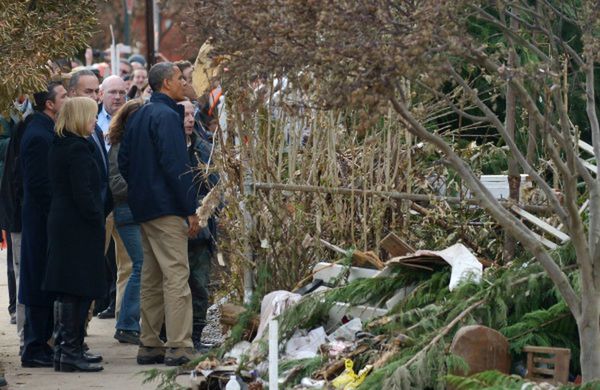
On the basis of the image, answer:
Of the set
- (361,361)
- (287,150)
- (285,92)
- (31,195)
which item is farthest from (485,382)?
(31,195)

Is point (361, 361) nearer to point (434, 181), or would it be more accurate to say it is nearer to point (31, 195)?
point (434, 181)

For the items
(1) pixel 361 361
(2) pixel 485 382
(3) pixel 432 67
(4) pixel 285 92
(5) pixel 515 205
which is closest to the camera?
(3) pixel 432 67

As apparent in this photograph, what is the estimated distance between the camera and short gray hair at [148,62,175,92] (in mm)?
9289

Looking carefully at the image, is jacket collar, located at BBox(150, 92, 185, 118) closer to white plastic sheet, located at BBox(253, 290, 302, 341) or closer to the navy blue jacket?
the navy blue jacket

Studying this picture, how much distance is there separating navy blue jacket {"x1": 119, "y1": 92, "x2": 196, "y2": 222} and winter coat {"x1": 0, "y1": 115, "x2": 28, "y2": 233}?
1.34m

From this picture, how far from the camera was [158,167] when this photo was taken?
29.6 ft

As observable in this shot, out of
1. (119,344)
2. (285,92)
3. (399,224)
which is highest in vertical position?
(285,92)

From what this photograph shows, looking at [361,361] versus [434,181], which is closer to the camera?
[361,361]

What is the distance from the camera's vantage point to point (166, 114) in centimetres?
905

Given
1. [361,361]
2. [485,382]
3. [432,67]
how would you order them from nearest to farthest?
[432,67], [485,382], [361,361]

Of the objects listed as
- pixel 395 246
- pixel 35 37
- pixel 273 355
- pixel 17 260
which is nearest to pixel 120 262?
pixel 17 260

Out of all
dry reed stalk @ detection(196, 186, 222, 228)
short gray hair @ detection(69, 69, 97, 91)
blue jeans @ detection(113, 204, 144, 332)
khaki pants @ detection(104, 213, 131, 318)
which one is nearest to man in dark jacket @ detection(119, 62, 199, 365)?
dry reed stalk @ detection(196, 186, 222, 228)

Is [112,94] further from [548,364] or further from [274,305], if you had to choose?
[548,364]

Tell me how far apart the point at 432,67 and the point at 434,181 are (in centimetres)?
433
